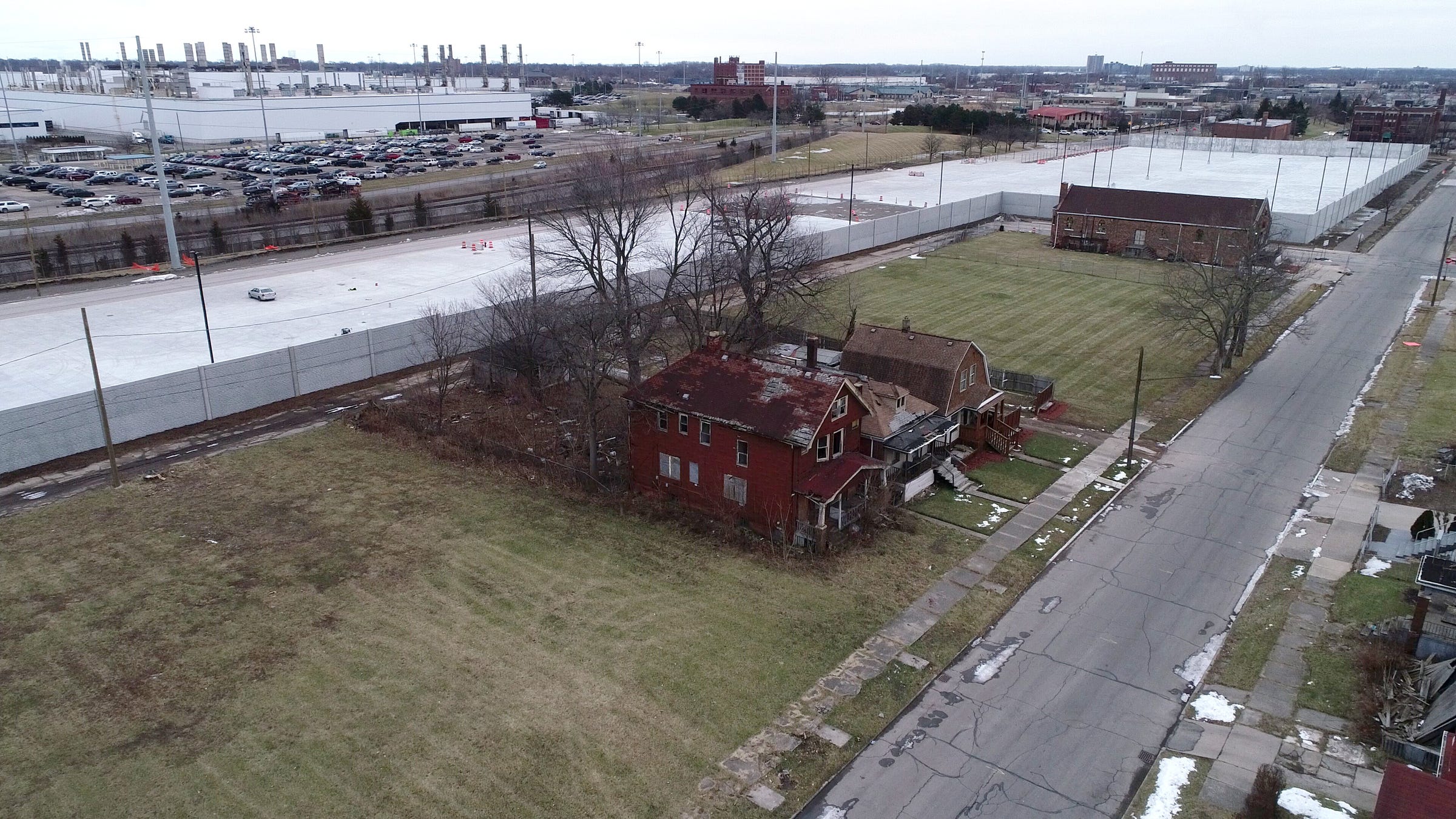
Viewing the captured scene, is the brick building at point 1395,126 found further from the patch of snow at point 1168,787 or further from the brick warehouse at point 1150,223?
the patch of snow at point 1168,787

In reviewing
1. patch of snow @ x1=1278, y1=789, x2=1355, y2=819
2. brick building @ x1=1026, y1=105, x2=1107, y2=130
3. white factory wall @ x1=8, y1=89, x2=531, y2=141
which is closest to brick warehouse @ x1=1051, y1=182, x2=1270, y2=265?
patch of snow @ x1=1278, y1=789, x2=1355, y2=819

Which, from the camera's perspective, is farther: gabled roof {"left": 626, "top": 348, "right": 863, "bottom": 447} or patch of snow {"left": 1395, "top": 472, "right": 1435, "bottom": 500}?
patch of snow {"left": 1395, "top": 472, "right": 1435, "bottom": 500}

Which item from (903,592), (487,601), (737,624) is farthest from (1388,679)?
(487,601)

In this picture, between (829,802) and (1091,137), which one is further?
(1091,137)

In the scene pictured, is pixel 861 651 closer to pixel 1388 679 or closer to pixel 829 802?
pixel 829 802

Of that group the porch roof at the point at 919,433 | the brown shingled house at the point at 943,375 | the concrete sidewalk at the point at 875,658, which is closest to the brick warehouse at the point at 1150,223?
the brown shingled house at the point at 943,375

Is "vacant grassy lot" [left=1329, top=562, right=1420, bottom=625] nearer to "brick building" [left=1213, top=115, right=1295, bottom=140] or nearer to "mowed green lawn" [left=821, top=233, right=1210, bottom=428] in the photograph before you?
"mowed green lawn" [left=821, top=233, right=1210, bottom=428]
